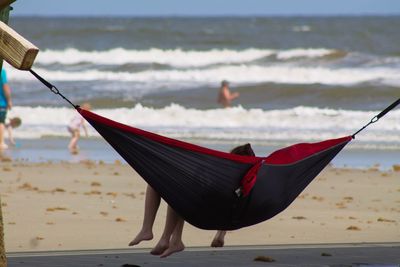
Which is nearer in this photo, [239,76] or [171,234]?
[171,234]

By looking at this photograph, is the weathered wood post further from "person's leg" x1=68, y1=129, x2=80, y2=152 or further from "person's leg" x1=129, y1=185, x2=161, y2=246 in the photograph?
"person's leg" x1=68, y1=129, x2=80, y2=152

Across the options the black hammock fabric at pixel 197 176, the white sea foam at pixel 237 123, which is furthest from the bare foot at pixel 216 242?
the white sea foam at pixel 237 123

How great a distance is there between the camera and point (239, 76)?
32281mm

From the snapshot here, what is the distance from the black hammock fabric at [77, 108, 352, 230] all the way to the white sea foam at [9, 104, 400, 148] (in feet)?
36.2

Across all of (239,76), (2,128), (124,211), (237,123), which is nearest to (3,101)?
(2,128)

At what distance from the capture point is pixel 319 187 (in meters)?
11.2

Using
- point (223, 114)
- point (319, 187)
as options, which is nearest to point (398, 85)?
point (223, 114)

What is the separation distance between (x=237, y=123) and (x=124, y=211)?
1181 cm

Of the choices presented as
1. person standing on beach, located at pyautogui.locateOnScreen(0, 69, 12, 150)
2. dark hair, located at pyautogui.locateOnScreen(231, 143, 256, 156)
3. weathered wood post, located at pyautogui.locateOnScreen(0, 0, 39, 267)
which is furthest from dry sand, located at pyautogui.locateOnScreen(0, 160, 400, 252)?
weathered wood post, located at pyautogui.locateOnScreen(0, 0, 39, 267)

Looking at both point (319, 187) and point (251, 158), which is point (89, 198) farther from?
point (251, 158)

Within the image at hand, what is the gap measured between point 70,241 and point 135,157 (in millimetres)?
2215

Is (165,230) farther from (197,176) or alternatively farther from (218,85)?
(218,85)

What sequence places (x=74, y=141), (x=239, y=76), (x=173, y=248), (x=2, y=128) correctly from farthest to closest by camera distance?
(x=239, y=76)
(x=74, y=141)
(x=2, y=128)
(x=173, y=248)

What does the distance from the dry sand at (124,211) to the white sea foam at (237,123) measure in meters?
5.16
